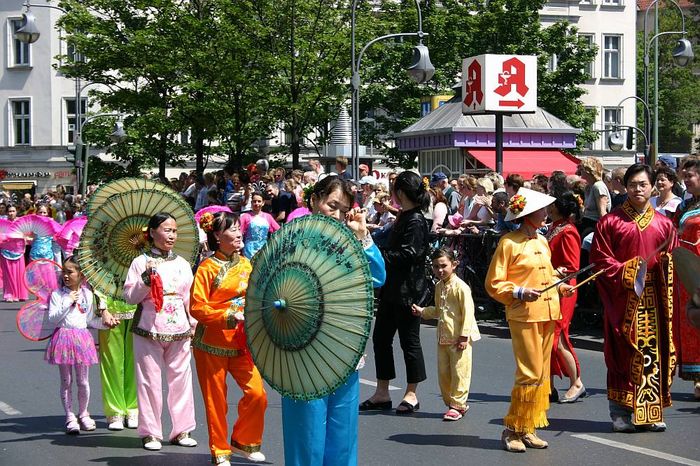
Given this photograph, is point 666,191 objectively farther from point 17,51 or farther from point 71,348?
point 17,51

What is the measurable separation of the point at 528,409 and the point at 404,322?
194cm

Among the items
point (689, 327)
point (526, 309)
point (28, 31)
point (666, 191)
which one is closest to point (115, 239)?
point (526, 309)

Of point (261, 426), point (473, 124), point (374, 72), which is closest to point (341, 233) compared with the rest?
point (261, 426)

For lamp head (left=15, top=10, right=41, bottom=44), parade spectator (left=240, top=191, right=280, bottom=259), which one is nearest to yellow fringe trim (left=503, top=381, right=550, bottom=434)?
parade spectator (left=240, top=191, right=280, bottom=259)

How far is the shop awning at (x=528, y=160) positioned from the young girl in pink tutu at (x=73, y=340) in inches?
810

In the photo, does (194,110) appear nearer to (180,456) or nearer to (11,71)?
(180,456)

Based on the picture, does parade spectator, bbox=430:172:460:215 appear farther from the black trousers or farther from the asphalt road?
the black trousers

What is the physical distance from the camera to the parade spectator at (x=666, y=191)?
11.8 m

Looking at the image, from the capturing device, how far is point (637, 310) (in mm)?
8711

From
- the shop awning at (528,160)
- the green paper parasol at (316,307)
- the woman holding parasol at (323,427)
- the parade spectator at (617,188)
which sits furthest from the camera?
the shop awning at (528,160)

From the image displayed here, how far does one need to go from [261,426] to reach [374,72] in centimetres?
4137

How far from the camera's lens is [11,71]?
6009 centimetres

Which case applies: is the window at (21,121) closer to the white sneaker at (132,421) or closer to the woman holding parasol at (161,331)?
the white sneaker at (132,421)

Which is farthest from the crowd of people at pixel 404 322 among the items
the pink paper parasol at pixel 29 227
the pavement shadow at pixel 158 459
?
the pink paper parasol at pixel 29 227
